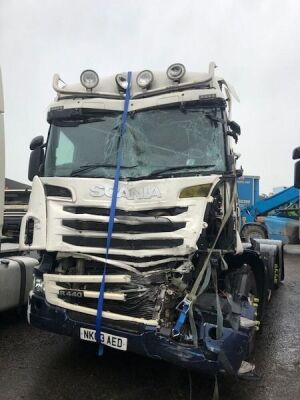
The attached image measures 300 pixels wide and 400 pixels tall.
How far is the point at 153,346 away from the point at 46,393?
116 cm

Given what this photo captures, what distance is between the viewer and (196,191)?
4297mm

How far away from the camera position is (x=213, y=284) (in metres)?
4.40

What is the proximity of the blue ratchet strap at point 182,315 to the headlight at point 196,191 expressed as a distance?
987mm

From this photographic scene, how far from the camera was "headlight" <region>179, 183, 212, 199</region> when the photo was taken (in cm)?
429

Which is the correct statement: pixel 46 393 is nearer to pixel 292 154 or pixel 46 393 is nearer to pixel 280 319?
pixel 292 154

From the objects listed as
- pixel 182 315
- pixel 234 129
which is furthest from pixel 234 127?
pixel 182 315

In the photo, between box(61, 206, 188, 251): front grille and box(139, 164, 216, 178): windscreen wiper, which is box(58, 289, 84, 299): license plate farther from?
box(139, 164, 216, 178): windscreen wiper

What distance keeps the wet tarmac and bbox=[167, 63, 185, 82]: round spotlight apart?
10.5 feet

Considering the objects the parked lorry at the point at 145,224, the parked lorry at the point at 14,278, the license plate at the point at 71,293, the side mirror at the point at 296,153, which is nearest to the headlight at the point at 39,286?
the parked lorry at the point at 145,224

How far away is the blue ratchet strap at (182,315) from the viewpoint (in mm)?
3843

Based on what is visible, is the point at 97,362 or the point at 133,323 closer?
the point at 133,323

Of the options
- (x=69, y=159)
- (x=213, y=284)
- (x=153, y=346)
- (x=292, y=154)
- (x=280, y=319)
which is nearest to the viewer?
(x=153, y=346)

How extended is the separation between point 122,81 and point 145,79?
12.0 inches

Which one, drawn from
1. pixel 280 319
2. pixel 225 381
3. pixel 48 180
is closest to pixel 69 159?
pixel 48 180
